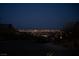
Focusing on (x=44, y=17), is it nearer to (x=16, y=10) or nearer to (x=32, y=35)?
(x=32, y=35)

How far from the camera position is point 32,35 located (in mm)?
1688

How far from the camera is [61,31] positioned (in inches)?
66.1

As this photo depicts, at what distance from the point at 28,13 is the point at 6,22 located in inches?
13.8

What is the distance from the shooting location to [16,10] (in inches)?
67.2

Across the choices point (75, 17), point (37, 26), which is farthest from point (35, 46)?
point (75, 17)

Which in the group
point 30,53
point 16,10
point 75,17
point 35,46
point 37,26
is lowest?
point 30,53

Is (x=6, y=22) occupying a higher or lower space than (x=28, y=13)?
lower

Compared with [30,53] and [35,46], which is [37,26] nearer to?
[35,46]

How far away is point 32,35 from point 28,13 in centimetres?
33

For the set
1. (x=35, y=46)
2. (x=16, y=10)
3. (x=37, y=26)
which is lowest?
(x=35, y=46)

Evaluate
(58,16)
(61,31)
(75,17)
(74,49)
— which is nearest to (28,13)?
(58,16)

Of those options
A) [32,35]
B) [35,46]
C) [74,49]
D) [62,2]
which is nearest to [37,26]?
[32,35]

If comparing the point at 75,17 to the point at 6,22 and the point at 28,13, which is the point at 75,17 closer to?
the point at 28,13

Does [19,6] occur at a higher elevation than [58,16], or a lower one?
higher
